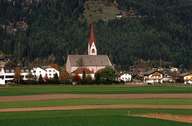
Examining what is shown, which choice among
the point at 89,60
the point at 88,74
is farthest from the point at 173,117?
the point at 89,60

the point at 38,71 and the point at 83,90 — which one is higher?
the point at 38,71

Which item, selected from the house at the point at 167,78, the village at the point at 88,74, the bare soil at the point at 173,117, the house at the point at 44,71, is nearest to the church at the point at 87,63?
the village at the point at 88,74

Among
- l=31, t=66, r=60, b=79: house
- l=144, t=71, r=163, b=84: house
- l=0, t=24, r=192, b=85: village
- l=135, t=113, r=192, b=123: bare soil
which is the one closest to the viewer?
l=135, t=113, r=192, b=123: bare soil

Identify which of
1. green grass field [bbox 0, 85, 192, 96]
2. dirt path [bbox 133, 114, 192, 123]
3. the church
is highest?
the church

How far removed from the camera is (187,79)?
16000 cm

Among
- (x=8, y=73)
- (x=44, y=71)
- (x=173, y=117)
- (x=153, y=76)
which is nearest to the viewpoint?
(x=173, y=117)

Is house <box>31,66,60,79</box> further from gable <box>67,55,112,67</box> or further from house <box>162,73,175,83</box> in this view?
house <box>162,73,175,83</box>

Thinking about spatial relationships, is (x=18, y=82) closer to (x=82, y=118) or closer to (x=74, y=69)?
(x=74, y=69)

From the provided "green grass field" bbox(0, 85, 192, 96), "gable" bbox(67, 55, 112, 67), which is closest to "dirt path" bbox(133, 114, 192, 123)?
"green grass field" bbox(0, 85, 192, 96)

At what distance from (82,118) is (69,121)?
270 cm

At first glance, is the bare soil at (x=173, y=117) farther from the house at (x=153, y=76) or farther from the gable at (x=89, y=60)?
the gable at (x=89, y=60)

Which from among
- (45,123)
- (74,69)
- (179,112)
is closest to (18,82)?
(74,69)

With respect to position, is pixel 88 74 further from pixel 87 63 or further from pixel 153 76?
pixel 87 63

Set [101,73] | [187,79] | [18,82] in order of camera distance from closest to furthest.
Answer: [18,82]
[101,73]
[187,79]
